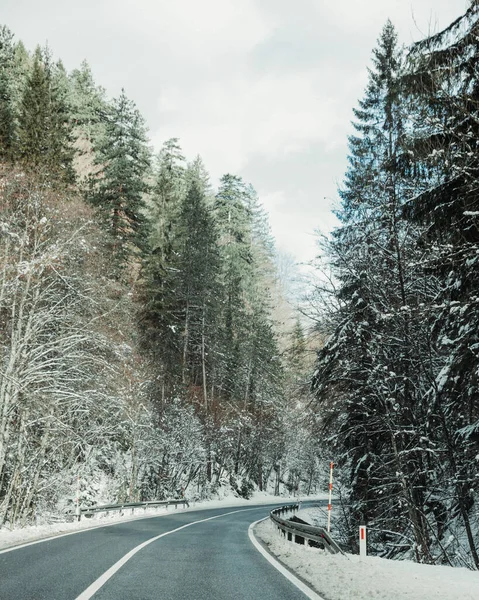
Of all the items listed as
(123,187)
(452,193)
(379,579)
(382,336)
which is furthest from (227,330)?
(379,579)

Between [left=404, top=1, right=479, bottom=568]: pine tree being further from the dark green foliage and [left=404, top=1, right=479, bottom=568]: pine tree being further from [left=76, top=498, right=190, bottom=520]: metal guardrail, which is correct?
[left=76, top=498, right=190, bottom=520]: metal guardrail

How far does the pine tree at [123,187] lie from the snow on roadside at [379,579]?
23.8 metres

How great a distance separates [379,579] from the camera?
6973 millimetres

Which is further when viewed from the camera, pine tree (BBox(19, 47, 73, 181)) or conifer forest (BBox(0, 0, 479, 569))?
pine tree (BBox(19, 47, 73, 181))

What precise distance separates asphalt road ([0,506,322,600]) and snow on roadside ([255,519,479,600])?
518 mm

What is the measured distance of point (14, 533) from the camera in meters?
12.5

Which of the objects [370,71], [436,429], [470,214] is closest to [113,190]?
[370,71]

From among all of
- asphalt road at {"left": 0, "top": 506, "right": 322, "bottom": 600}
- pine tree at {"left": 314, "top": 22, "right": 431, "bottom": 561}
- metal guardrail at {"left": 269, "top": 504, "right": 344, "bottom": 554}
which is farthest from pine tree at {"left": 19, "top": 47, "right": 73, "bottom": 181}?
metal guardrail at {"left": 269, "top": 504, "right": 344, "bottom": 554}

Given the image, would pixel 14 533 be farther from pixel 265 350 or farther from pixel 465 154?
pixel 265 350

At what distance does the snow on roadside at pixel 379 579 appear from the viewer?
6035mm

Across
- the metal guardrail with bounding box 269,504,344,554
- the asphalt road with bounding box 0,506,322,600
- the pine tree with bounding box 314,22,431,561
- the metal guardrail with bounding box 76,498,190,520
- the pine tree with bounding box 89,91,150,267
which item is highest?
the pine tree with bounding box 89,91,150,267

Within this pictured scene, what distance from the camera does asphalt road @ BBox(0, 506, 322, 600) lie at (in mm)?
6004

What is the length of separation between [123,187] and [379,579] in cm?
2994

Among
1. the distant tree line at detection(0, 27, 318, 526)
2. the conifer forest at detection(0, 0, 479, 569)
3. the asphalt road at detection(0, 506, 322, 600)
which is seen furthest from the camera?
the distant tree line at detection(0, 27, 318, 526)
